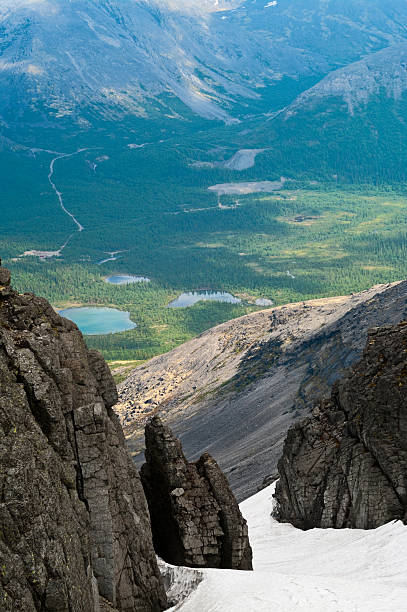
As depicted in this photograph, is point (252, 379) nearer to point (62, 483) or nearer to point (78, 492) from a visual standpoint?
point (78, 492)

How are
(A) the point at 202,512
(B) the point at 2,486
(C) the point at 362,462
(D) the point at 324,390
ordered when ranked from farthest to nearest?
1. (D) the point at 324,390
2. (C) the point at 362,462
3. (A) the point at 202,512
4. (B) the point at 2,486

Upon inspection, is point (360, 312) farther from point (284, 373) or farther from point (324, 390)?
point (324, 390)

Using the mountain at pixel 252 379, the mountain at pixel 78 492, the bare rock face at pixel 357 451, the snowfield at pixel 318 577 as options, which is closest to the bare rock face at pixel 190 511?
the mountain at pixel 78 492

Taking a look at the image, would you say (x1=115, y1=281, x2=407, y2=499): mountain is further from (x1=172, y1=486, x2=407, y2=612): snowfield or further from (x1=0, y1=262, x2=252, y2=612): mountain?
(x1=0, y1=262, x2=252, y2=612): mountain

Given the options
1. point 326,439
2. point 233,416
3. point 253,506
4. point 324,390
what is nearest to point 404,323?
point 326,439

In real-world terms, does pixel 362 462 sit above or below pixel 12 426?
below

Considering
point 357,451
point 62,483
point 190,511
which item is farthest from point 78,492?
point 357,451

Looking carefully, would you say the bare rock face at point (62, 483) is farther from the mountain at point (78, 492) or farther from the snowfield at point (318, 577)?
the snowfield at point (318, 577)
